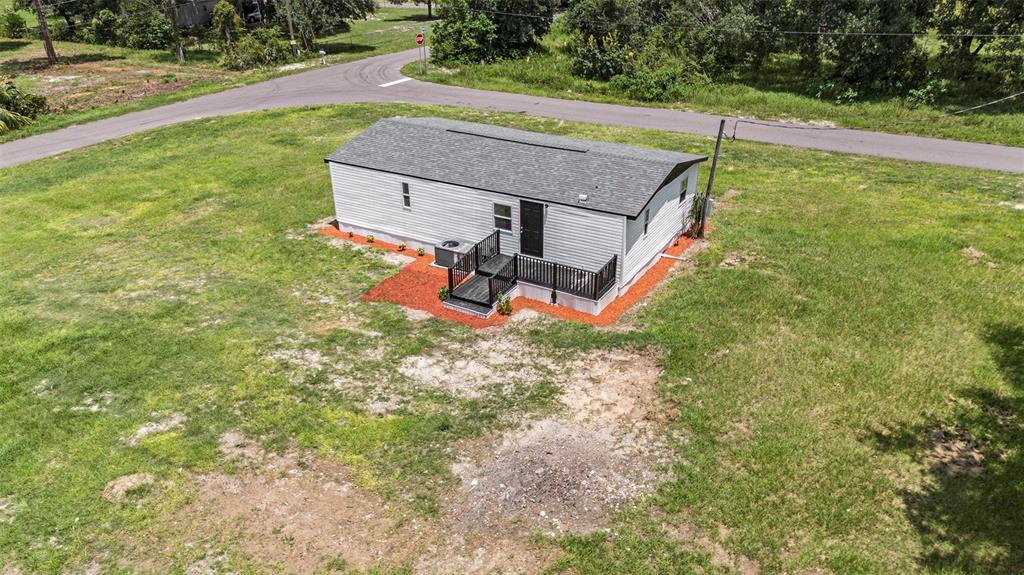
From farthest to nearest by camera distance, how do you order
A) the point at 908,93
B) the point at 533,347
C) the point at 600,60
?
the point at 600,60, the point at 908,93, the point at 533,347

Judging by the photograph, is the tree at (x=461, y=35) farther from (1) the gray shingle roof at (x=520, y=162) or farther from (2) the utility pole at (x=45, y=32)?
(2) the utility pole at (x=45, y=32)

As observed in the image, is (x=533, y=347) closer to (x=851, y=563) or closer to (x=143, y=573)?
(x=851, y=563)

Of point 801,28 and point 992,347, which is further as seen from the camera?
point 801,28

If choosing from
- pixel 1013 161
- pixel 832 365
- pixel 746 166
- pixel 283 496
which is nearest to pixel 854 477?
pixel 832 365

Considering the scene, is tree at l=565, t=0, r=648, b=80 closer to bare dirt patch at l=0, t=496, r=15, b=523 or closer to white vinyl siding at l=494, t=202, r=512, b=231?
white vinyl siding at l=494, t=202, r=512, b=231

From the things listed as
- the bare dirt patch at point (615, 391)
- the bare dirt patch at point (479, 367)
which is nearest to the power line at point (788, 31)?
the bare dirt patch at point (615, 391)

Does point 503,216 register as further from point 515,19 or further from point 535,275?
point 515,19
